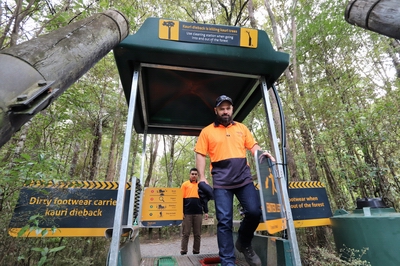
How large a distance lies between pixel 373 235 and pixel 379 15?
2642mm

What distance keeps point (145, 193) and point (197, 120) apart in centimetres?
173

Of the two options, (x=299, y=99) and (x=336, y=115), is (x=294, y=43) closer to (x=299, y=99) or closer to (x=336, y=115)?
(x=299, y=99)

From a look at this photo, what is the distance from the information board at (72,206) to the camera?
305cm

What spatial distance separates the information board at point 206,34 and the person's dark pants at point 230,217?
1.60m

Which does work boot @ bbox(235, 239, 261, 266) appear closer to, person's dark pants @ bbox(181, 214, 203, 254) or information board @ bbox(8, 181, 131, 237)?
information board @ bbox(8, 181, 131, 237)

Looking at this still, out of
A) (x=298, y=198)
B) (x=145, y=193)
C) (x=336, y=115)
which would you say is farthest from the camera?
(x=336, y=115)

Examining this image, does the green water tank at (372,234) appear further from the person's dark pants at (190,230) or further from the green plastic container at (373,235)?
the person's dark pants at (190,230)

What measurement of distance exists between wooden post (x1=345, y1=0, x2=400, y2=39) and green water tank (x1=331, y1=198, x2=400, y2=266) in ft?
7.67

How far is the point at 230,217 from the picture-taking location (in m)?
2.22

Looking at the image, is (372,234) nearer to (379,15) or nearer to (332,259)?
(332,259)

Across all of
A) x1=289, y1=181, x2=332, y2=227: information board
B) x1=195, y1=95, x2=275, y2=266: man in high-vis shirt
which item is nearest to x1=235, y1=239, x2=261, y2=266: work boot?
x1=195, y1=95, x2=275, y2=266: man in high-vis shirt

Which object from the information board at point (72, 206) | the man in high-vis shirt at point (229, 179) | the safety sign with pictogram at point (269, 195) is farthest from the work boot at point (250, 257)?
the information board at point (72, 206)

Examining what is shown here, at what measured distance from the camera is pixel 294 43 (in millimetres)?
6227

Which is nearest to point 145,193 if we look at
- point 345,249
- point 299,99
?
point 345,249
